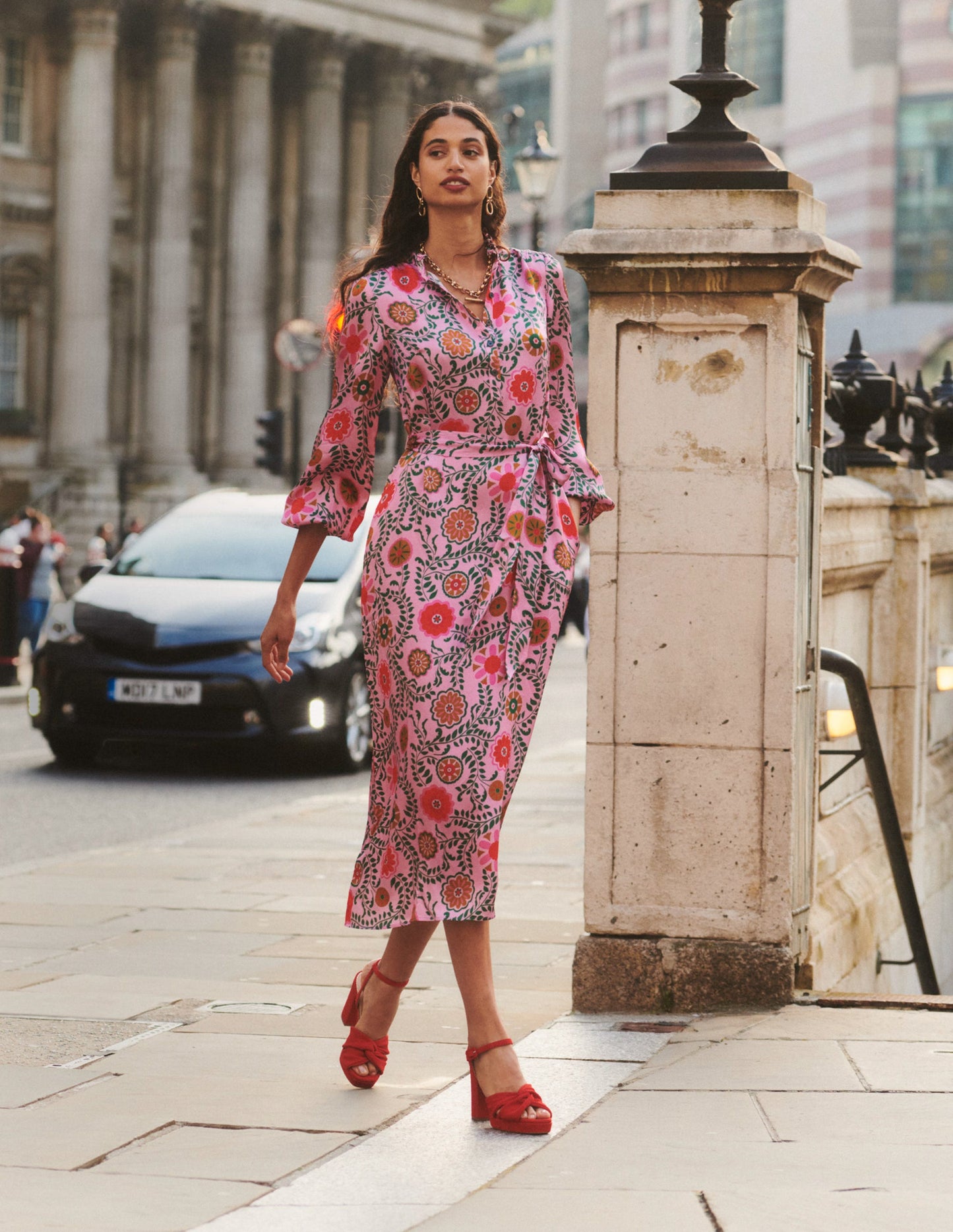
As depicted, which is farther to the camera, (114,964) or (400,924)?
(114,964)

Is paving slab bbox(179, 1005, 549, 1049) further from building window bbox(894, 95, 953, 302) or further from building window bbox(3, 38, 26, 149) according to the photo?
building window bbox(894, 95, 953, 302)

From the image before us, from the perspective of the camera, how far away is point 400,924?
4.44 m

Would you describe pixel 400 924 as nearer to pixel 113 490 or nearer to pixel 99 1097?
pixel 99 1097

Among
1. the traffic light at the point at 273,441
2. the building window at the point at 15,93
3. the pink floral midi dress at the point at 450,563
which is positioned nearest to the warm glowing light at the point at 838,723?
the pink floral midi dress at the point at 450,563

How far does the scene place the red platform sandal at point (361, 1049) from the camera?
14.8ft

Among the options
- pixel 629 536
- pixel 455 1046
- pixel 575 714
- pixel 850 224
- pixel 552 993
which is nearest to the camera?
pixel 455 1046

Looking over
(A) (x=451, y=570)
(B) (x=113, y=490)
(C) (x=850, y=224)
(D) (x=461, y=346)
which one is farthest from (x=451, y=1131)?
(C) (x=850, y=224)

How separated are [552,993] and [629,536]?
123 cm

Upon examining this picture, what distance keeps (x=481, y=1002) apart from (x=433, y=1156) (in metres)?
0.41

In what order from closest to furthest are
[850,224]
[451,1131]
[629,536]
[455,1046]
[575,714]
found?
[451,1131], [455,1046], [629,536], [575,714], [850,224]

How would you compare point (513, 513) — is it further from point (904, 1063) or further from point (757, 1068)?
point (904, 1063)

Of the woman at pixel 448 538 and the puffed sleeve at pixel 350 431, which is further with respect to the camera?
the puffed sleeve at pixel 350 431

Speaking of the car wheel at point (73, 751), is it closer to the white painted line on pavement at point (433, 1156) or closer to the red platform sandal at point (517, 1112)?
the white painted line on pavement at point (433, 1156)

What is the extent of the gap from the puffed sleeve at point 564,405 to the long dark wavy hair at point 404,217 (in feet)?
0.56
